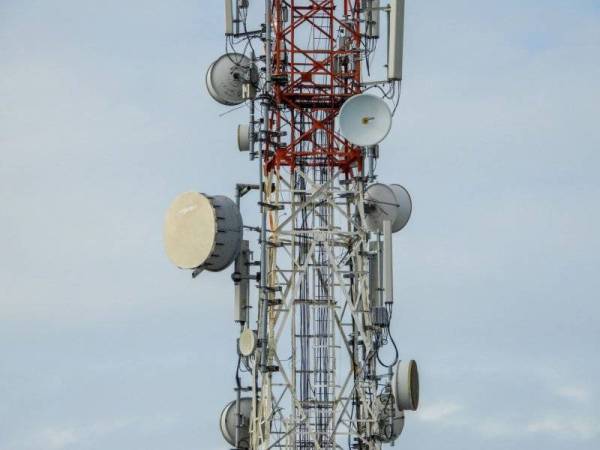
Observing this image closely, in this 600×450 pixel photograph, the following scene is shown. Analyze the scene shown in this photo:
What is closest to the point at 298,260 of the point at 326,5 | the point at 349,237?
the point at 349,237

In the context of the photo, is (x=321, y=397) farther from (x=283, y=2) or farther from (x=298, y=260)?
(x=283, y=2)

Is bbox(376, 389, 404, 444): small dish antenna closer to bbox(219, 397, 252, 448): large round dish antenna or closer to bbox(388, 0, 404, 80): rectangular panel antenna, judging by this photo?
bbox(219, 397, 252, 448): large round dish antenna

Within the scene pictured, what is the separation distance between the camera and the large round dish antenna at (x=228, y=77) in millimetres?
85375

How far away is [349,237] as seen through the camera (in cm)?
8531

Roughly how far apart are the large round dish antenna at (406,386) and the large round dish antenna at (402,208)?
463cm

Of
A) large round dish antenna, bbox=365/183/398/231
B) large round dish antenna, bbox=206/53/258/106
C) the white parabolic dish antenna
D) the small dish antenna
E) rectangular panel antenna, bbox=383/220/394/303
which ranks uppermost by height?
large round dish antenna, bbox=206/53/258/106

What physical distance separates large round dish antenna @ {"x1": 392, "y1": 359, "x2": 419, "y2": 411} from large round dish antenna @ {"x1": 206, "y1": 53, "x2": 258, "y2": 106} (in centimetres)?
873

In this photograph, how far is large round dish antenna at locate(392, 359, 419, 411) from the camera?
271 ft

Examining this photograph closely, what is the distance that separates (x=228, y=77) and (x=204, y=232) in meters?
4.41

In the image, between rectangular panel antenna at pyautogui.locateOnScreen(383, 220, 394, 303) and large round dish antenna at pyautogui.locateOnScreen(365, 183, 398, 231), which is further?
large round dish antenna at pyautogui.locateOnScreen(365, 183, 398, 231)

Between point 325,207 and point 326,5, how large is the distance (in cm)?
546

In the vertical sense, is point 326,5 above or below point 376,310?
above

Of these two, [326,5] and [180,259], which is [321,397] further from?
[326,5]

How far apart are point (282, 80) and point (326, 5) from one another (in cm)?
239
